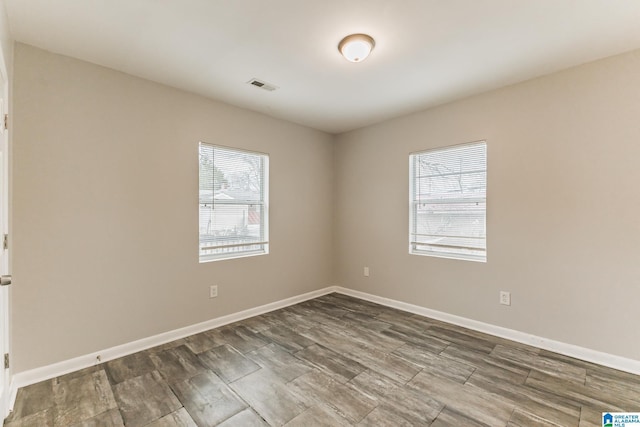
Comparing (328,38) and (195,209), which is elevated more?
(328,38)

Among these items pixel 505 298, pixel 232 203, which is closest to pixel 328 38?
pixel 232 203

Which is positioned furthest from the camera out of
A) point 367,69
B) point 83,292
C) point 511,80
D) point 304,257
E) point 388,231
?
point 304,257

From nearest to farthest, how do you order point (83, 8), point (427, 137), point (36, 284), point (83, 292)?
point (83, 8), point (36, 284), point (83, 292), point (427, 137)

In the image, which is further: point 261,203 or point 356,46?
point 261,203

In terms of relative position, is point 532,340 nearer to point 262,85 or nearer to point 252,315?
point 252,315

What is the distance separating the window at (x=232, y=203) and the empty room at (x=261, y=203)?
0.03 m

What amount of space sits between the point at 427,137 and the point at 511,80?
0.99 metres

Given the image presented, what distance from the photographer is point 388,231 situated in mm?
3975

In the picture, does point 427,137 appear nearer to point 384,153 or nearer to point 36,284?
point 384,153

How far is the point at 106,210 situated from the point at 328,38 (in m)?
2.34

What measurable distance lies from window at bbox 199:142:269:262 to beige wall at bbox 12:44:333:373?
0.42 feet

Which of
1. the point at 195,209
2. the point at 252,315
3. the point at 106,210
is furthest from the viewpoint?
the point at 252,315

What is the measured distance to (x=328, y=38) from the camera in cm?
213

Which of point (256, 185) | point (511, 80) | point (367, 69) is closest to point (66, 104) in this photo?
point (256, 185)
